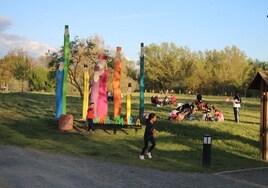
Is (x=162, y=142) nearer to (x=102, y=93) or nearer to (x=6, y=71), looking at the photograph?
(x=102, y=93)

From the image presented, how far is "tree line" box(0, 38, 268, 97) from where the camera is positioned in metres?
71.9

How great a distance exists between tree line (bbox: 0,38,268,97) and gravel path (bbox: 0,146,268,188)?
56.8 m

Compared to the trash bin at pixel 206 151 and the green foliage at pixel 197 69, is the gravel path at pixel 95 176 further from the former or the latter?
the green foliage at pixel 197 69

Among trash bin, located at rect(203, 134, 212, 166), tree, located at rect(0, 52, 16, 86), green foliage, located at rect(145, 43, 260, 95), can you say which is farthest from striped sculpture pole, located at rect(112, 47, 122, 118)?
green foliage, located at rect(145, 43, 260, 95)

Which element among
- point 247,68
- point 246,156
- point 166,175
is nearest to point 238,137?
point 246,156

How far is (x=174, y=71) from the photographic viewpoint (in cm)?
9731

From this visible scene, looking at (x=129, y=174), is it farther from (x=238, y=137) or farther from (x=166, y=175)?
(x=238, y=137)

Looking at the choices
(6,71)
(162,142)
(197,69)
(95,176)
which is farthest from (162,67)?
(95,176)

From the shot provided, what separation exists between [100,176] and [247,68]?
83.4 m

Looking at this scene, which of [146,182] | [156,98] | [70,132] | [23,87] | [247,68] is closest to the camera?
[146,182]

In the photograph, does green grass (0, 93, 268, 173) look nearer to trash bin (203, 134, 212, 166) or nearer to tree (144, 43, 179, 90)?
trash bin (203, 134, 212, 166)

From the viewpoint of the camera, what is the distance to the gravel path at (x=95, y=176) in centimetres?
992

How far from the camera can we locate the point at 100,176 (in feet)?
35.5

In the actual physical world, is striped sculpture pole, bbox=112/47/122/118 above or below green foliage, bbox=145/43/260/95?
below
